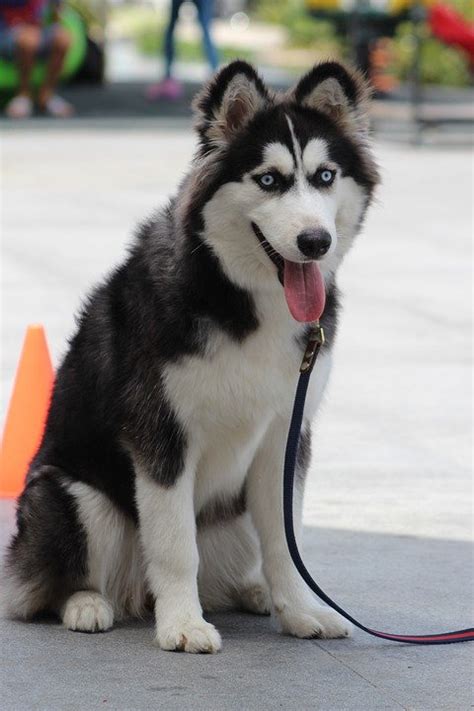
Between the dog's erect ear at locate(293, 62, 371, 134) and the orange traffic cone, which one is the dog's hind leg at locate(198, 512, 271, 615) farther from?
the orange traffic cone

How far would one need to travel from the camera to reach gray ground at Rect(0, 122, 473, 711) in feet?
13.7

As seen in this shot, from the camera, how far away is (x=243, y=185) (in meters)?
4.27

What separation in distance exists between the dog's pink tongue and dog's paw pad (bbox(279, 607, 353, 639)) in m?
0.97

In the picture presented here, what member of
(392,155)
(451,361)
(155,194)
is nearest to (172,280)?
(451,361)

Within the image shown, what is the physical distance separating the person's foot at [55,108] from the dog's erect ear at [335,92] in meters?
15.9

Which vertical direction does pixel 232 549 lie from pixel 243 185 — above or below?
below

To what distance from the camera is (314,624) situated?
464 centimetres

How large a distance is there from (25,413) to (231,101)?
2.30m

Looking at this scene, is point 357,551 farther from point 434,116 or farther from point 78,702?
point 434,116

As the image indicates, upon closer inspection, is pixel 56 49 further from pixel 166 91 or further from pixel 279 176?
pixel 279 176

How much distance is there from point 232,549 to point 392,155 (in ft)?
44.0

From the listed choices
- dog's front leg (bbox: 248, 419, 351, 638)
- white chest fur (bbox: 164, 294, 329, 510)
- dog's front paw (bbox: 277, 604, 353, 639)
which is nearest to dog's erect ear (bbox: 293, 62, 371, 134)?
white chest fur (bbox: 164, 294, 329, 510)

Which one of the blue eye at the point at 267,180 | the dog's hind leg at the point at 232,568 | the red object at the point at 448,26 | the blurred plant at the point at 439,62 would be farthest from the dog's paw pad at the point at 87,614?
the blurred plant at the point at 439,62

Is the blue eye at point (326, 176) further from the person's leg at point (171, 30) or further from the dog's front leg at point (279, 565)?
the person's leg at point (171, 30)
